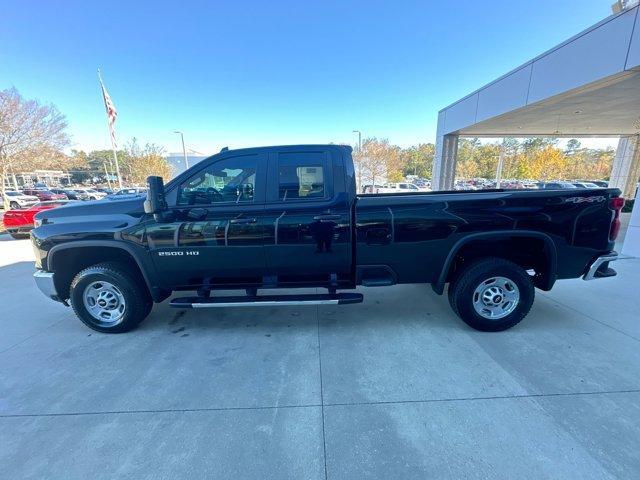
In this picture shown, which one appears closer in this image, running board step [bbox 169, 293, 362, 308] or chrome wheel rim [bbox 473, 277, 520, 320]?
running board step [bbox 169, 293, 362, 308]

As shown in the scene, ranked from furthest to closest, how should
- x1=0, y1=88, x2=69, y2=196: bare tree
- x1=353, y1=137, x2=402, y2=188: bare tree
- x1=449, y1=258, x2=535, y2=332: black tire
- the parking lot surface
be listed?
1. x1=353, y1=137, x2=402, y2=188: bare tree
2. x1=0, y1=88, x2=69, y2=196: bare tree
3. x1=449, y1=258, x2=535, y2=332: black tire
4. the parking lot surface

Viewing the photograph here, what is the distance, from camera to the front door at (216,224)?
324 cm

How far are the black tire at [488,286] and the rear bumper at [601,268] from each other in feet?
2.30

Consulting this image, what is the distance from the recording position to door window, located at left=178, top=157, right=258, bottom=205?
3312 mm

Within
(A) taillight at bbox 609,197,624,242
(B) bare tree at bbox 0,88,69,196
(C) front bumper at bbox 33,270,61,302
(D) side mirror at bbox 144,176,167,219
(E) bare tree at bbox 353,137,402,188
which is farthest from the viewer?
(E) bare tree at bbox 353,137,402,188

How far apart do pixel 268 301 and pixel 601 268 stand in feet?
12.6

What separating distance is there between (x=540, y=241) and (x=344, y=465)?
3131 millimetres

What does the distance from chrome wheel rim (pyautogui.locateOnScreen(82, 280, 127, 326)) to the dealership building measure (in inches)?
385

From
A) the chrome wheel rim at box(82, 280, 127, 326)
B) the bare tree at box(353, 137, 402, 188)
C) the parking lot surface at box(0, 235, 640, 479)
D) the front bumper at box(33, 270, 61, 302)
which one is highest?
the bare tree at box(353, 137, 402, 188)

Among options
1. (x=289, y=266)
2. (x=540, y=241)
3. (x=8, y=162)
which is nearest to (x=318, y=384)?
(x=289, y=266)

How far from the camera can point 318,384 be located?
8.65 feet

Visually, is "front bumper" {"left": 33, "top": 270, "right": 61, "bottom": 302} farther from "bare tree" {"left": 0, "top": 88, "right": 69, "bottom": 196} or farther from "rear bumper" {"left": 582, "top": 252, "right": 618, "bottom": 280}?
"bare tree" {"left": 0, "top": 88, "right": 69, "bottom": 196}

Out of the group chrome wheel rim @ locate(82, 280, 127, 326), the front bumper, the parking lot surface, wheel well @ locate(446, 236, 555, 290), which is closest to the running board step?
the parking lot surface

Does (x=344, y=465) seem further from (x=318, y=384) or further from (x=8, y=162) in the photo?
(x=8, y=162)
